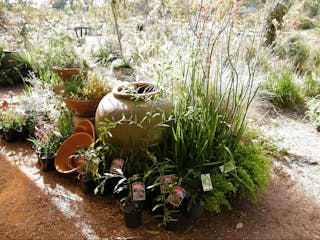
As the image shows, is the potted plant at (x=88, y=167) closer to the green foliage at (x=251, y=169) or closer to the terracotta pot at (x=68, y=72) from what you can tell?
the green foliage at (x=251, y=169)

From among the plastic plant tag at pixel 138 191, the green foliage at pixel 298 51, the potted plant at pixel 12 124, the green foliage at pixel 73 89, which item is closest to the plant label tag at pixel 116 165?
the plastic plant tag at pixel 138 191

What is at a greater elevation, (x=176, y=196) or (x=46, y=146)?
(x=176, y=196)

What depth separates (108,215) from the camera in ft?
6.54

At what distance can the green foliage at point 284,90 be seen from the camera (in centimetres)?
427

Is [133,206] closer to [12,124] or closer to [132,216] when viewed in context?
[132,216]

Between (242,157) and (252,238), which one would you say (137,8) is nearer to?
(242,157)

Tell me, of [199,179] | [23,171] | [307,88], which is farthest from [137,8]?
[199,179]

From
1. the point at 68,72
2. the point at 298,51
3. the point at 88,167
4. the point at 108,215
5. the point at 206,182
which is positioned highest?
the point at 298,51

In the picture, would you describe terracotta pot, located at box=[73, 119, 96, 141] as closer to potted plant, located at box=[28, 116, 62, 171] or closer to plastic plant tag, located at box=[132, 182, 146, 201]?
potted plant, located at box=[28, 116, 62, 171]

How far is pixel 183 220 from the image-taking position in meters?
1.94

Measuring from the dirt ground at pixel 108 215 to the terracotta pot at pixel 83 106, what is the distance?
65 centimetres

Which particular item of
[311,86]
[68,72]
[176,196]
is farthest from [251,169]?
[311,86]

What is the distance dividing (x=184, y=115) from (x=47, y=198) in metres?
1.30

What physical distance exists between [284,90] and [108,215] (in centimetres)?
349
